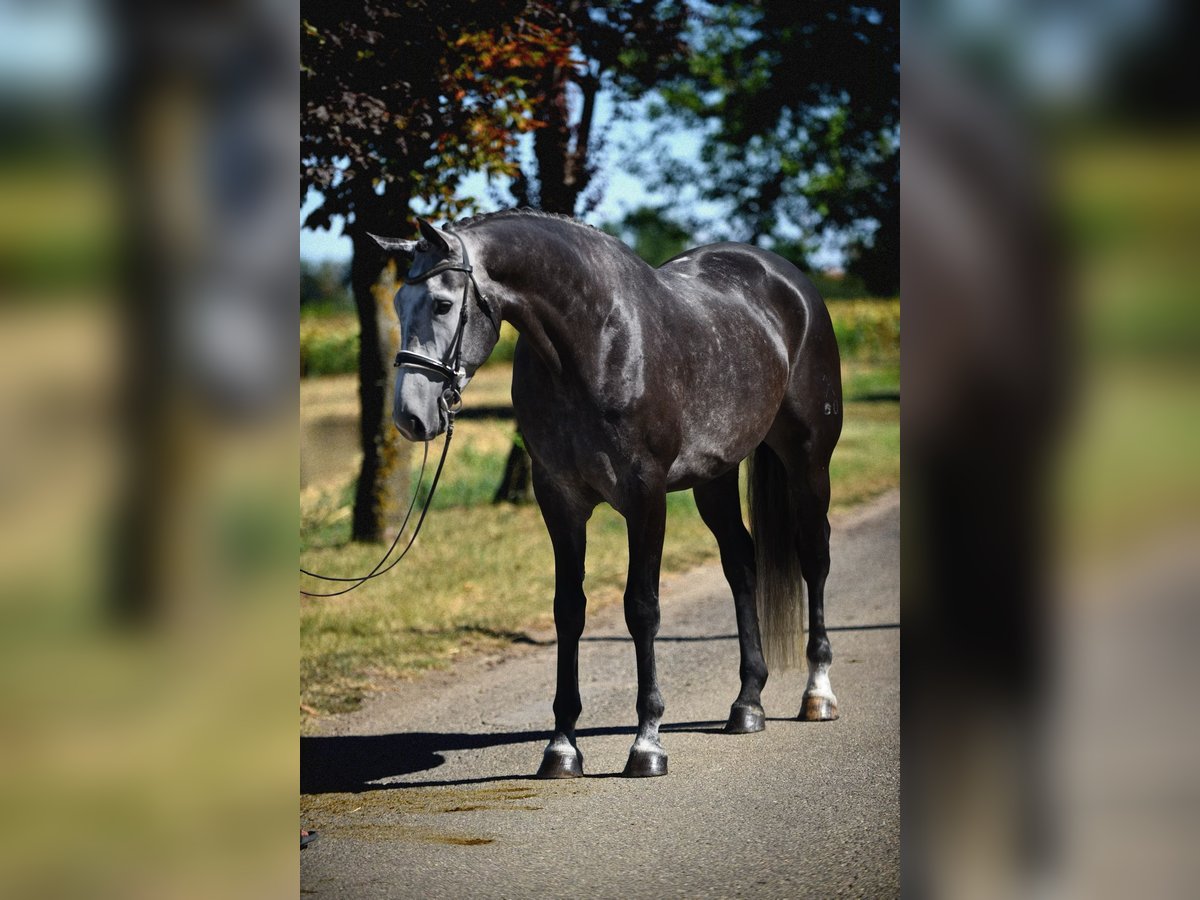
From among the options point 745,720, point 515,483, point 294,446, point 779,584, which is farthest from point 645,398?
point 515,483

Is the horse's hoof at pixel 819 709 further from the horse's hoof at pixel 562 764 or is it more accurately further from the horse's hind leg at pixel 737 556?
the horse's hoof at pixel 562 764

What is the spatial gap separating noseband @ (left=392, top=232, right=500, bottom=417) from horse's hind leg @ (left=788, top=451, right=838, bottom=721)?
174cm

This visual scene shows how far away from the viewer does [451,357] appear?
362 centimetres

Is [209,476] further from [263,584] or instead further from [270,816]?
[270,816]

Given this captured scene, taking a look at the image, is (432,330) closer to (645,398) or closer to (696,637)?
(645,398)

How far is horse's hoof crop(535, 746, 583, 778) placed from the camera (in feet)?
13.5

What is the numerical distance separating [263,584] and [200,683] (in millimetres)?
179

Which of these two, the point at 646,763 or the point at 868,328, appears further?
the point at 868,328

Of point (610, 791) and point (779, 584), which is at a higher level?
point (779, 584)

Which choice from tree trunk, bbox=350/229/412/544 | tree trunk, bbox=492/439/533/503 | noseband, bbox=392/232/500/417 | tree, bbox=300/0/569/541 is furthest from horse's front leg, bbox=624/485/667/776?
tree trunk, bbox=492/439/533/503

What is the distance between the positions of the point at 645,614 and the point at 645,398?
2.27 feet

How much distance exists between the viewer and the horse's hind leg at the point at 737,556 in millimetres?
4691

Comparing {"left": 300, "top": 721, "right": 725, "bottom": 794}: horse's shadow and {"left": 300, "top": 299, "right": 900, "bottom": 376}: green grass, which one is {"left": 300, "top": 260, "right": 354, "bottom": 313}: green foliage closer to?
{"left": 300, "top": 299, "right": 900, "bottom": 376}: green grass

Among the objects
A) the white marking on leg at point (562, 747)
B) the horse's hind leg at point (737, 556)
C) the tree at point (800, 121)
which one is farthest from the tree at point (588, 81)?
the white marking on leg at point (562, 747)
